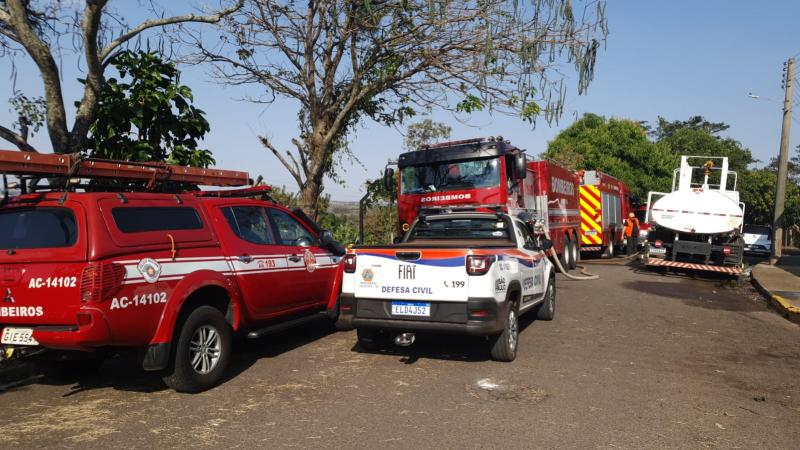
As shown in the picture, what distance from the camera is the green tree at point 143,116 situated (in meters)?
9.10

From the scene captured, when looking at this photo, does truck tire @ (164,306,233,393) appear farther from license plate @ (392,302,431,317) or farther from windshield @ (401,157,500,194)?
windshield @ (401,157,500,194)

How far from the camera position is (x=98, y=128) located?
913cm

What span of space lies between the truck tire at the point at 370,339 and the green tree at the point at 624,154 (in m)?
32.0

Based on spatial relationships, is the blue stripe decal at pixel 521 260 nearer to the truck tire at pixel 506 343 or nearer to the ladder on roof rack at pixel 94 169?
the truck tire at pixel 506 343

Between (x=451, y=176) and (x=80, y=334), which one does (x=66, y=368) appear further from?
(x=451, y=176)

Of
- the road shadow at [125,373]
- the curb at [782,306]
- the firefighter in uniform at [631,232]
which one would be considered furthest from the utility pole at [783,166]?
the road shadow at [125,373]

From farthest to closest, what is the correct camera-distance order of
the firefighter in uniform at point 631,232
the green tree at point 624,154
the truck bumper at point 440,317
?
the green tree at point 624,154, the firefighter in uniform at point 631,232, the truck bumper at point 440,317

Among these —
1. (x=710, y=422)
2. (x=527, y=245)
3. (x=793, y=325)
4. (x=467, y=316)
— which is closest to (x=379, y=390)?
(x=467, y=316)

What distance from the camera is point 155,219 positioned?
5.63 meters

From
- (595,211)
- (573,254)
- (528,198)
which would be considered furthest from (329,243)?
(595,211)

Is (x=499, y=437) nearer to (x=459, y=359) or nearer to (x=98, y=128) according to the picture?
(x=459, y=359)

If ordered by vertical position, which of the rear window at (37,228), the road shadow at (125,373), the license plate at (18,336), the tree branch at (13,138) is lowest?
the road shadow at (125,373)

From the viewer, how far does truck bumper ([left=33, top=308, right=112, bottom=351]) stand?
4781mm

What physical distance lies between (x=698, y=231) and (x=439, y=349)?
34.9 ft
